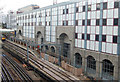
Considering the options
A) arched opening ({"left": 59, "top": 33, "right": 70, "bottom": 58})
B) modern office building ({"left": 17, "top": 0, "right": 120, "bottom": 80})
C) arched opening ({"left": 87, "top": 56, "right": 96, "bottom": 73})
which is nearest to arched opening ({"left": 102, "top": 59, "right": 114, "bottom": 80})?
modern office building ({"left": 17, "top": 0, "right": 120, "bottom": 80})

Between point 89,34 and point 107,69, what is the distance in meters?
Result: 7.31

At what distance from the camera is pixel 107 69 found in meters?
23.7

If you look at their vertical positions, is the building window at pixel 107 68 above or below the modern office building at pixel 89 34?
below

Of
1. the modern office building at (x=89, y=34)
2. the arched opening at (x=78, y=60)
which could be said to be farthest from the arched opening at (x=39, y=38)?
the arched opening at (x=78, y=60)

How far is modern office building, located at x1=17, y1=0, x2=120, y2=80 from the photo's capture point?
75.3ft

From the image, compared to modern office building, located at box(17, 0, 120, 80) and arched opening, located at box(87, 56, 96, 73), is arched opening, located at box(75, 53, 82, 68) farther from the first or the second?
arched opening, located at box(87, 56, 96, 73)

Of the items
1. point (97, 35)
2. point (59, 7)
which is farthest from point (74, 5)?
point (97, 35)

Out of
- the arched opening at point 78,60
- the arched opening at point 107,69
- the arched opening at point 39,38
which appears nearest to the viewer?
the arched opening at point 107,69

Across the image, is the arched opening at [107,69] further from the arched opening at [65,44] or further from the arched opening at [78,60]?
the arched opening at [65,44]

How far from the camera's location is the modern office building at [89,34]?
75.3ft

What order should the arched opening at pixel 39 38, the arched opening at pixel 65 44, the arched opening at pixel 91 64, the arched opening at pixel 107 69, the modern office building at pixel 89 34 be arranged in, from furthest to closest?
the arched opening at pixel 39 38 → the arched opening at pixel 65 44 → the arched opening at pixel 91 64 → the arched opening at pixel 107 69 → the modern office building at pixel 89 34

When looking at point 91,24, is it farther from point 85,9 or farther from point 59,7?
point 59,7

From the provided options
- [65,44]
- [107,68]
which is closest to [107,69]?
[107,68]

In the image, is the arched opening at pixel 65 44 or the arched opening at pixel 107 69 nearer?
the arched opening at pixel 107 69
